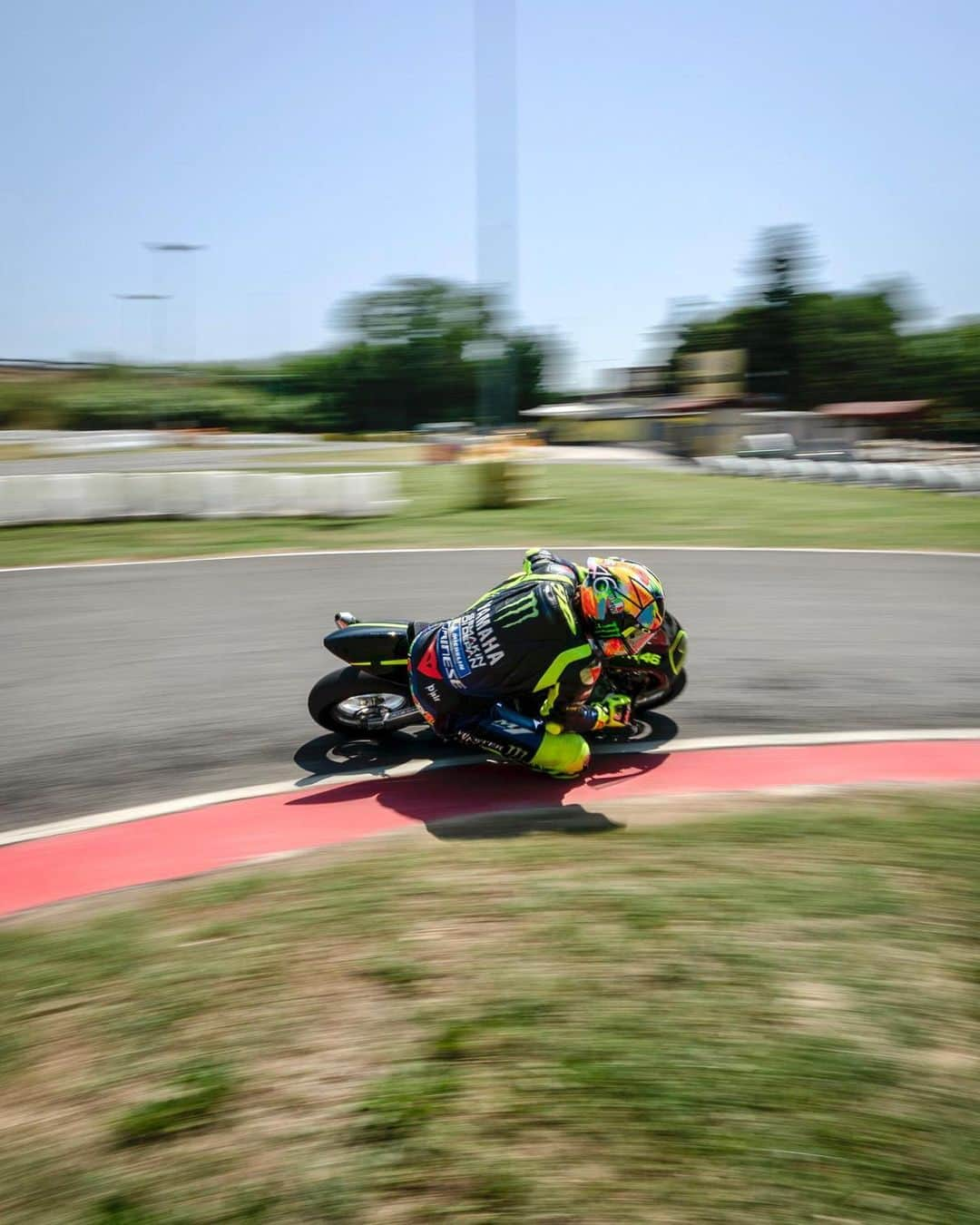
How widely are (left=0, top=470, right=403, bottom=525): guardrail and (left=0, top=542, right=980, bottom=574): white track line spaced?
316 cm

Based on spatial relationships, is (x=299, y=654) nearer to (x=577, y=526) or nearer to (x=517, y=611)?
(x=517, y=611)

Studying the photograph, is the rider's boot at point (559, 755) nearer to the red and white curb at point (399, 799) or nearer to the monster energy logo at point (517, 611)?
the red and white curb at point (399, 799)

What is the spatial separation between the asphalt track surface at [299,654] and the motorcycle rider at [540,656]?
2.77 ft

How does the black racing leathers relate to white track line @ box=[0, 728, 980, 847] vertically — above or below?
above

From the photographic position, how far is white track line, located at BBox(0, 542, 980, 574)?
1341 centimetres

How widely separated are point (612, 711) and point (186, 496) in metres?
12.3

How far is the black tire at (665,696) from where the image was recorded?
7.20 m

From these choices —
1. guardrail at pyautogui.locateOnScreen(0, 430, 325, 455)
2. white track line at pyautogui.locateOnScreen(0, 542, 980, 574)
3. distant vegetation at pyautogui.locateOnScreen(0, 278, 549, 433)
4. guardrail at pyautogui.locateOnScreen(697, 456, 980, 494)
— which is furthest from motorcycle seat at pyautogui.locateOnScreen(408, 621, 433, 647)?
distant vegetation at pyautogui.locateOnScreen(0, 278, 549, 433)

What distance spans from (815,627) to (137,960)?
24.2ft

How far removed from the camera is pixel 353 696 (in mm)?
6785

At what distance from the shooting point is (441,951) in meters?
4.09

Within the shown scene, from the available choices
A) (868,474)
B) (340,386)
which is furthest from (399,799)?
(340,386)

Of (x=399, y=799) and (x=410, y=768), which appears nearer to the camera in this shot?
(x=399, y=799)

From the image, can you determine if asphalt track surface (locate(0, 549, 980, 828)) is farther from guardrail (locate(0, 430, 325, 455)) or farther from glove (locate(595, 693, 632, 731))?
guardrail (locate(0, 430, 325, 455))
